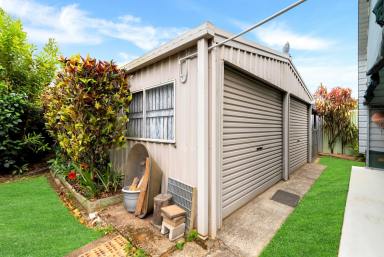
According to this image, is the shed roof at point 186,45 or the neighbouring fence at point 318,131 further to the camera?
the neighbouring fence at point 318,131

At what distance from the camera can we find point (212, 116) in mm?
2838

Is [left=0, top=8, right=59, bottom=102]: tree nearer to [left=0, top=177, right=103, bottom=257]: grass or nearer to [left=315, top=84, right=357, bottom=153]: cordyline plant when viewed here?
[left=0, top=177, right=103, bottom=257]: grass

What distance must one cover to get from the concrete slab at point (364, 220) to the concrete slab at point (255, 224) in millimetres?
891

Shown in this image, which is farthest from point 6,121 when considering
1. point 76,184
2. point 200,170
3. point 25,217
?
point 200,170

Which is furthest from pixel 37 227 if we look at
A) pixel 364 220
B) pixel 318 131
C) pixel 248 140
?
pixel 318 131

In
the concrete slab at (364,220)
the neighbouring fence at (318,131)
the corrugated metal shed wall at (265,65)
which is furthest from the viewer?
the neighbouring fence at (318,131)

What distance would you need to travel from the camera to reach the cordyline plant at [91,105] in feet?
12.4

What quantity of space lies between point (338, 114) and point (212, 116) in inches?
A: 411

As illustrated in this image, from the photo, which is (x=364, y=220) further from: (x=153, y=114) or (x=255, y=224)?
(x=153, y=114)

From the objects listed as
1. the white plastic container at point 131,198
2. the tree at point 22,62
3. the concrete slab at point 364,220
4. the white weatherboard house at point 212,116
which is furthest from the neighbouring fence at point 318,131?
the tree at point 22,62

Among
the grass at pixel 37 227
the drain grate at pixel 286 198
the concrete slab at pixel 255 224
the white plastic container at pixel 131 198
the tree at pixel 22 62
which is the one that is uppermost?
the tree at pixel 22 62

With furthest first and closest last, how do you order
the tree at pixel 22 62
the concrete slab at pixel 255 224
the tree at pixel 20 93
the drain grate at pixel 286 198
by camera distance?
1. the tree at pixel 22 62
2. the tree at pixel 20 93
3. the drain grate at pixel 286 198
4. the concrete slab at pixel 255 224

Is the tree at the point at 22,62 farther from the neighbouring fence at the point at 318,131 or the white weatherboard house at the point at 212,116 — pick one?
the neighbouring fence at the point at 318,131

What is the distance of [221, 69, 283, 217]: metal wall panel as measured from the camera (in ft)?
11.4
